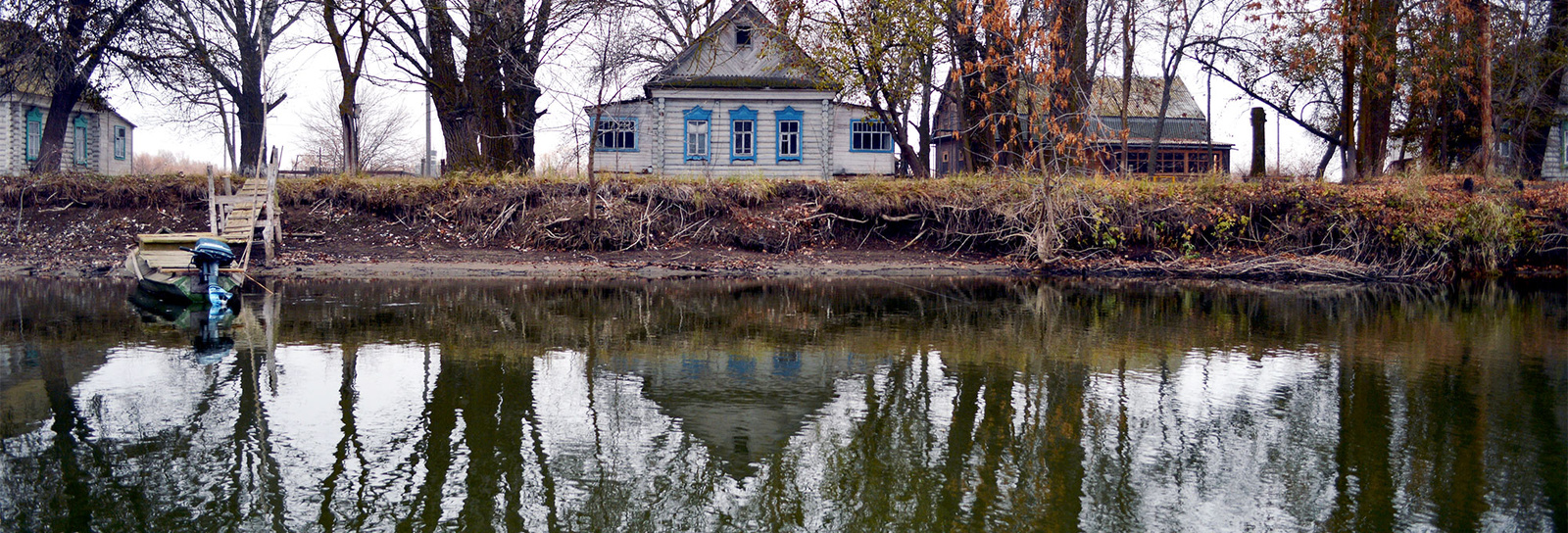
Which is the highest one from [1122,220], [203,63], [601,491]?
[203,63]

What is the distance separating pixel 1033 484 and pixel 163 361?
26.4 ft

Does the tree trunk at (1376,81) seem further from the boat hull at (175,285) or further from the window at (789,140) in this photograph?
the boat hull at (175,285)

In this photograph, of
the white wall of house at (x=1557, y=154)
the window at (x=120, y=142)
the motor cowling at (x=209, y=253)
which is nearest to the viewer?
the motor cowling at (x=209, y=253)

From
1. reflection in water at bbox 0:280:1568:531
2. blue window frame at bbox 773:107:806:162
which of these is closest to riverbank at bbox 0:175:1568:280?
blue window frame at bbox 773:107:806:162

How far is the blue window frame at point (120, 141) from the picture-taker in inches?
1854

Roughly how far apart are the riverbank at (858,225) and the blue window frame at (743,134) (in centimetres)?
793

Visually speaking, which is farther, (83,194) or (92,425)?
(83,194)

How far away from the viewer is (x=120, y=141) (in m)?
47.9

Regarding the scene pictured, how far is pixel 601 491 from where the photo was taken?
19.8 feet

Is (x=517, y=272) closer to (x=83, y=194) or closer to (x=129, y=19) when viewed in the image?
(x=83, y=194)

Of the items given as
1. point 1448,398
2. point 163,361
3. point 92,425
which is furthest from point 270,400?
point 1448,398

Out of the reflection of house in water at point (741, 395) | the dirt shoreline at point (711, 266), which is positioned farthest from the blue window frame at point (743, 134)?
the reflection of house in water at point (741, 395)

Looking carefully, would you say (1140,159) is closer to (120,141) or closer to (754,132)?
(754,132)

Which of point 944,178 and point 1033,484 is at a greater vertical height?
point 944,178
